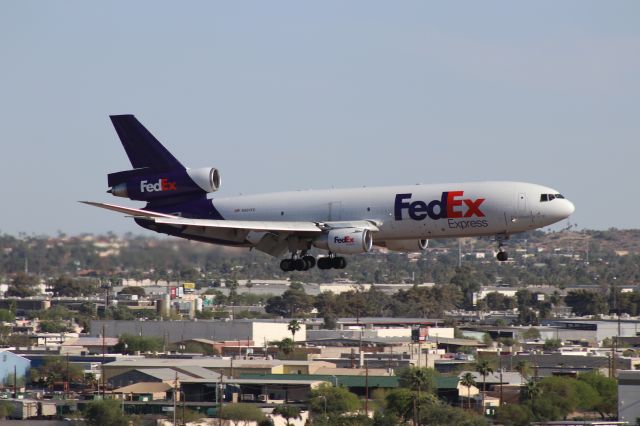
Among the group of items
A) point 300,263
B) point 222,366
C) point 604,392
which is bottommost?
point 604,392

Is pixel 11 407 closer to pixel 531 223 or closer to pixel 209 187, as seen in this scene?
pixel 209 187

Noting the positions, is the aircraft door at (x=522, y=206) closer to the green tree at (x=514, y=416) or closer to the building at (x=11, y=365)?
the green tree at (x=514, y=416)

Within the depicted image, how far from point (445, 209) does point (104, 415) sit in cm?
4054

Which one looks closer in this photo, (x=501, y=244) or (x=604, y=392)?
(x=501, y=244)

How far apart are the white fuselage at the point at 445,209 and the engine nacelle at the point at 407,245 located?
2439 mm

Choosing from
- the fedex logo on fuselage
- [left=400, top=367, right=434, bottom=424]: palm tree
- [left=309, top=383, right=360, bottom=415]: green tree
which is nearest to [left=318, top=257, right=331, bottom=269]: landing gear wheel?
the fedex logo on fuselage

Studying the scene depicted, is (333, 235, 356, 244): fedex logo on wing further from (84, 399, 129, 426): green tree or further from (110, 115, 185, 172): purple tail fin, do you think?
(84, 399, 129, 426): green tree

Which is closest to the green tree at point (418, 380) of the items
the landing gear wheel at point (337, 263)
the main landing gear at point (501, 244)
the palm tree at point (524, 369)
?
the palm tree at point (524, 369)

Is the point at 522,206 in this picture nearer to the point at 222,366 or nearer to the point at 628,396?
the point at 628,396

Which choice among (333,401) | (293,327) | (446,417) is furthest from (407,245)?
(293,327)

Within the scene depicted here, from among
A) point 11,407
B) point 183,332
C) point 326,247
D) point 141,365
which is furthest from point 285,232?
point 183,332

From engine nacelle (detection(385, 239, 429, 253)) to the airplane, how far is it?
0.19 feet

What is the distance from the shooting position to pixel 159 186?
298 feet

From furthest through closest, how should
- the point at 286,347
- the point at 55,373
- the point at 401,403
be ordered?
the point at 286,347, the point at 55,373, the point at 401,403
